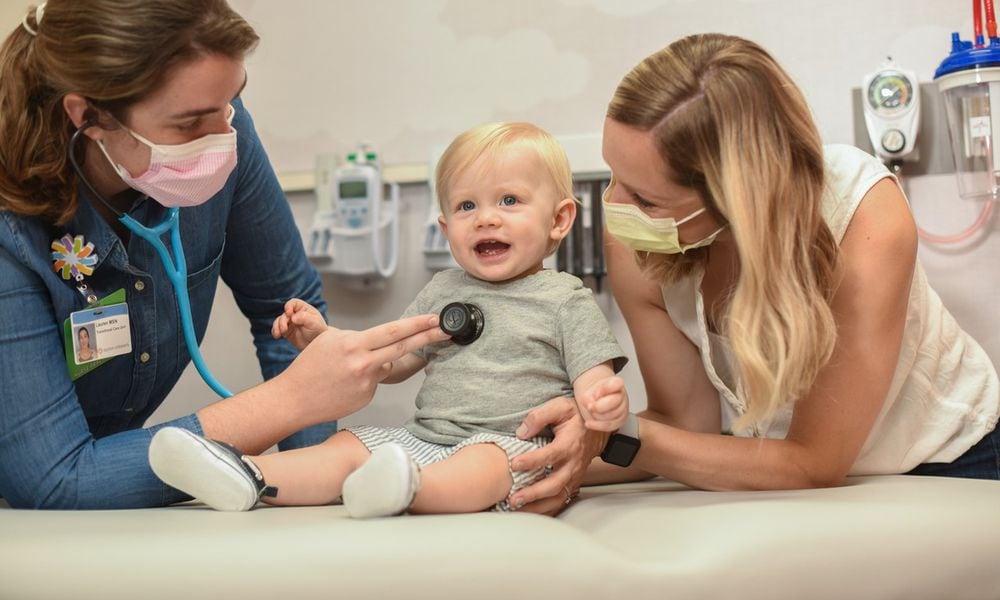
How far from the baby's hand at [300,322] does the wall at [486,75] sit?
0.90 metres

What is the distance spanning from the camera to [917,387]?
1.58m

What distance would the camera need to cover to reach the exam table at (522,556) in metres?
1.01

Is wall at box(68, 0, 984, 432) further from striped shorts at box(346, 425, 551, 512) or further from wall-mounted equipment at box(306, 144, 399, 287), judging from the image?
striped shorts at box(346, 425, 551, 512)

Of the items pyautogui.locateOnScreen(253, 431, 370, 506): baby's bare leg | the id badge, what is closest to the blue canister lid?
pyautogui.locateOnScreen(253, 431, 370, 506): baby's bare leg

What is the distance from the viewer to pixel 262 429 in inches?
54.5

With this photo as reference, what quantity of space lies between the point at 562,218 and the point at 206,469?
0.71 m

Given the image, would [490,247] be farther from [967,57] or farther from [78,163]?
[967,57]

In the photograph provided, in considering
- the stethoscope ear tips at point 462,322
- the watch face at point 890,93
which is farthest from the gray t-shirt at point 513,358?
the watch face at point 890,93

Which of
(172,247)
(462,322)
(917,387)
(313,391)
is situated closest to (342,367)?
(313,391)

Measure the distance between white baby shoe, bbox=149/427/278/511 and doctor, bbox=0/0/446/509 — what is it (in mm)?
132

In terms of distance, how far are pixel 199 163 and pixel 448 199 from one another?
1.34 ft

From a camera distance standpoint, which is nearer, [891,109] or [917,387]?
[917,387]

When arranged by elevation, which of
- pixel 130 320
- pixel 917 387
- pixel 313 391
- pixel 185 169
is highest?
pixel 185 169

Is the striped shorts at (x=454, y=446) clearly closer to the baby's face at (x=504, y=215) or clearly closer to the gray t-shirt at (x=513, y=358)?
the gray t-shirt at (x=513, y=358)
